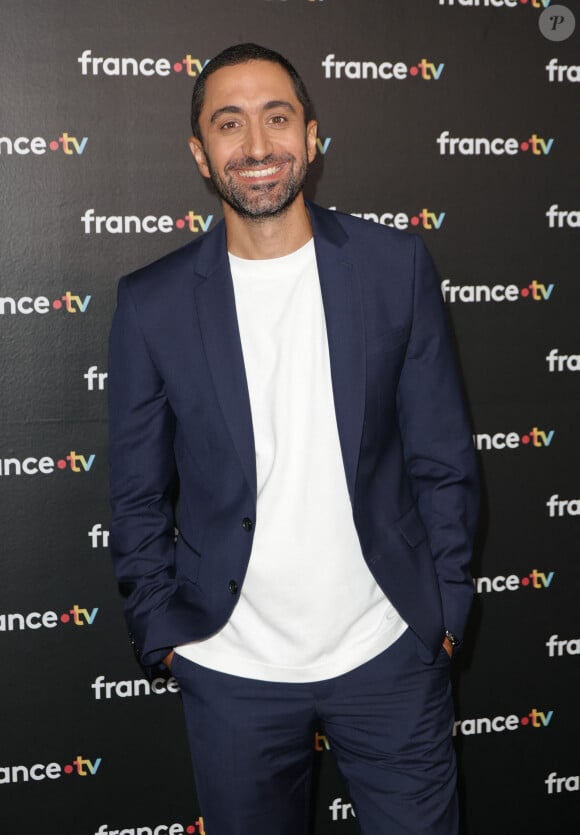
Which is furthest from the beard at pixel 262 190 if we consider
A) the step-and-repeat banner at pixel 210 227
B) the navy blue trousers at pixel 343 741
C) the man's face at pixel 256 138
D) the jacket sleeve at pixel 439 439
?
the navy blue trousers at pixel 343 741

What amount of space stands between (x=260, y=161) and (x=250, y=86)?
0.57 feet

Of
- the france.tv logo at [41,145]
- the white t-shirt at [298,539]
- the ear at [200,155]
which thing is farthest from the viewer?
the france.tv logo at [41,145]

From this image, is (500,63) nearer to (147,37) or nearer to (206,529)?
(147,37)

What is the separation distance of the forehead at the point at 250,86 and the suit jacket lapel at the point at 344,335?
288 millimetres

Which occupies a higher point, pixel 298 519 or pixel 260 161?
pixel 260 161

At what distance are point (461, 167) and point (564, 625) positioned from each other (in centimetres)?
153

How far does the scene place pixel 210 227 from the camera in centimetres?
276

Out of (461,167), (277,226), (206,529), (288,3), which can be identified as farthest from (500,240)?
(206,529)

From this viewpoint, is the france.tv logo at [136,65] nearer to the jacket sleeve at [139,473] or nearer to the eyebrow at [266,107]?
the eyebrow at [266,107]

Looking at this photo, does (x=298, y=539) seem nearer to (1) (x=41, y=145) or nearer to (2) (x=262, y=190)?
(2) (x=262, y=190)

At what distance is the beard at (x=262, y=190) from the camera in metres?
2.02

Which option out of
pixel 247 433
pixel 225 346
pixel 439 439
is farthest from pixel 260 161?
pixel 439 439

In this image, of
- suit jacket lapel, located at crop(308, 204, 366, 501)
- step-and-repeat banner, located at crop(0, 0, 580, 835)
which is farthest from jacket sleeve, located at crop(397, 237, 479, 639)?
step-and-repeat banner, located at crop(0, 0, 580, 835)

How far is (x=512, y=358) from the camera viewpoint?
2980 millimetres
